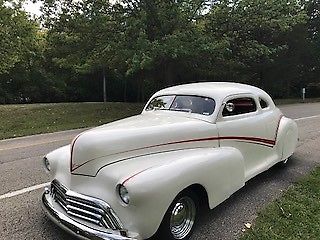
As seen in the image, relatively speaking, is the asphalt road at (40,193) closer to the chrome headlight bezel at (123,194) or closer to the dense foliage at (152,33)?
the chrome headlight bezel at (123,194)

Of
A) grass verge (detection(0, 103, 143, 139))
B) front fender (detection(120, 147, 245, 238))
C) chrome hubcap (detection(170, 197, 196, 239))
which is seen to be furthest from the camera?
grass verge (detection(0, 103, 143, 139))

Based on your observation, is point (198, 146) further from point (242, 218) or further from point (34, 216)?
point (34, 216)

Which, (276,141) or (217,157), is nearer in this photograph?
(217,157)

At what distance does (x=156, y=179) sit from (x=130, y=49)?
10.6 meters

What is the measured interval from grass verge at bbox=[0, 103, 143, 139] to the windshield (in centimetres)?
729

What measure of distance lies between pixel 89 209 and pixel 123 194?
0.38 meters

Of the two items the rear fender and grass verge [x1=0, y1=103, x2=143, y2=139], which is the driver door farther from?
grass verge [x1=0, y1=103, x2=143, y2=139]

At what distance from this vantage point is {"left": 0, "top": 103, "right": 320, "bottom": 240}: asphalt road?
3.71 meters

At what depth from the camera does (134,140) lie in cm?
366

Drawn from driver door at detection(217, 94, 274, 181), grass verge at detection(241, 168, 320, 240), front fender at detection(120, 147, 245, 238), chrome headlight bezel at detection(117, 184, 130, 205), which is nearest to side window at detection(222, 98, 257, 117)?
driver door at detection(217, 94, 274, 181)

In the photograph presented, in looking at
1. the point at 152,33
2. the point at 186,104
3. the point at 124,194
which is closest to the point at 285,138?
the point at 186,104

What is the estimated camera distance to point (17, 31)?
1764 centimetres

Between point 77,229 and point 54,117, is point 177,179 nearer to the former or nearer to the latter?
point 77,229

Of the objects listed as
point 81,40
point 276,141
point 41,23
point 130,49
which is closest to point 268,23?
point 130,49
